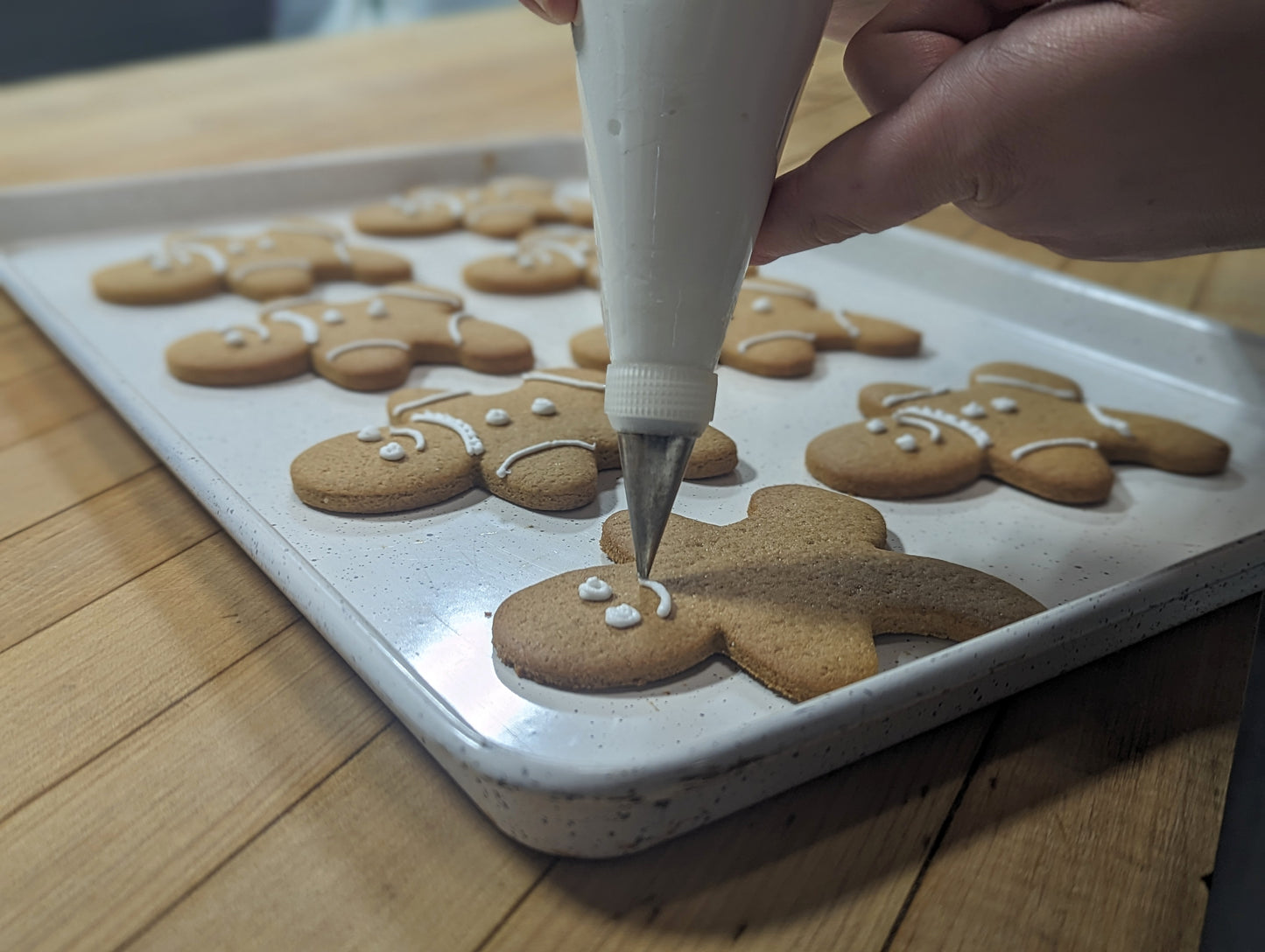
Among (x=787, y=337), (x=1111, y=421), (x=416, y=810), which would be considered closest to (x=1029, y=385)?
(x=1111, y=421)

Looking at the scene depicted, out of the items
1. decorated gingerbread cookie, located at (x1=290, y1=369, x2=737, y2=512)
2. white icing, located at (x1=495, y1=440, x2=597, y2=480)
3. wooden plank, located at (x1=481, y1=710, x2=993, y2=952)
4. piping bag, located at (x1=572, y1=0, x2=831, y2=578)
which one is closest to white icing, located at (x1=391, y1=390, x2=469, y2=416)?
decorated gingerbread cookie, located at (x1=290, y1=369, x2=737, y2=512)

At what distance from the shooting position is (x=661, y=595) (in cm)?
58

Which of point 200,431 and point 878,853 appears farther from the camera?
point 200,431

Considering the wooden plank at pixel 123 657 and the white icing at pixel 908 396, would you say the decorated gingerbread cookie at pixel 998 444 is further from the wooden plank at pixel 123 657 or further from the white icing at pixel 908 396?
the wooden plank at pixel 123 657

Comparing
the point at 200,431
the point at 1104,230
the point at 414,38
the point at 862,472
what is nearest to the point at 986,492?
the point at 862,472

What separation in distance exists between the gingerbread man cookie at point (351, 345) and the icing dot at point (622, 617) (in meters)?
0.41

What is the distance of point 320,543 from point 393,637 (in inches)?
4.7

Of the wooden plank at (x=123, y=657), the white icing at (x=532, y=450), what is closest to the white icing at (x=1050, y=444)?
the white icing at (x=532, y=450)

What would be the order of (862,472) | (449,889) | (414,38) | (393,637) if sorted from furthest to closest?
1. (414,38)
2. (862,472)
3. (393,637)
4. (449,889)

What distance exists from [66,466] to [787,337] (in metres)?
0.60

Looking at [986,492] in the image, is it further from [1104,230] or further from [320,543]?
[320,543]

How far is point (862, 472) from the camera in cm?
75

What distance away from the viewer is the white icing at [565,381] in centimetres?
85

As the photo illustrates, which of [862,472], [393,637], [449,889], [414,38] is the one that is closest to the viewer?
[449,889]
